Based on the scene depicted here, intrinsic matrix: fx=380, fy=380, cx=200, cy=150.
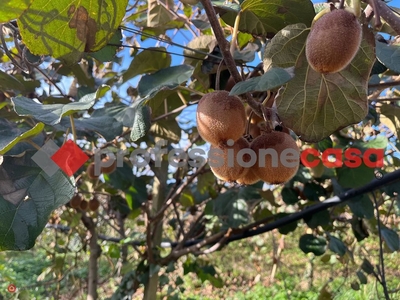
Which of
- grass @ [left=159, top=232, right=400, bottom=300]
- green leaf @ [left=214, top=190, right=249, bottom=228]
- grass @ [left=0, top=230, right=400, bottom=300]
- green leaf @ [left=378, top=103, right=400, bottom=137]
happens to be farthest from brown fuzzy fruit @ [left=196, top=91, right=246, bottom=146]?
grass @ [left=0, top=230, right=400, bottom=300]

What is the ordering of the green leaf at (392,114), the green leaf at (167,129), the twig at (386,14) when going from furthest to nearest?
1. the green leaf at (167,129)
2. the green leaf at (392,114)
3. the twig at (386,14)

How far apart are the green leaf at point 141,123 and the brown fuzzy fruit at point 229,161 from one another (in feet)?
0.48

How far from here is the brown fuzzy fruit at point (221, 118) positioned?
635 millimetres

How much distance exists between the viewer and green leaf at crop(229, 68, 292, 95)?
488 millimetres

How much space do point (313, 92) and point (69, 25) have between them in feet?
1.36

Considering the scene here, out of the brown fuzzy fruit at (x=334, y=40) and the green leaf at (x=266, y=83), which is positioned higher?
the brown fuzzy fruit at (x=334, y=40)

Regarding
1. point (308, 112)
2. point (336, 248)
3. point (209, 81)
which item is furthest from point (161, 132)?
point (336, 248)

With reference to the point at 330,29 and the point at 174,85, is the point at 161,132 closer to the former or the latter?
the point at 174,85

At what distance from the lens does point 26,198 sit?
65 cm

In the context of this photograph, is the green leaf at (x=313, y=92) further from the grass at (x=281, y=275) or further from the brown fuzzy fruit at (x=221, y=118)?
the grass at (x=281, y=275)

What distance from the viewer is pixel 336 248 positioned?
153 centimetres

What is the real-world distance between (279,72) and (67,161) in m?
0.43

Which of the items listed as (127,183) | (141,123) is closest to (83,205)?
(127,183)

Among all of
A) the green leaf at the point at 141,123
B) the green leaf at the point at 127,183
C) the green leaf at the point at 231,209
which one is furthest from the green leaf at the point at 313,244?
the green leaf at the point at 141,123
